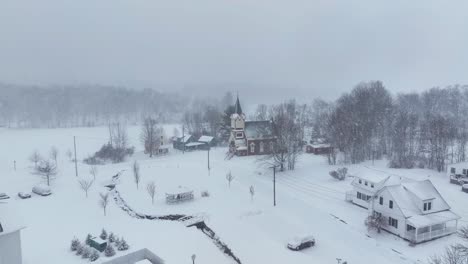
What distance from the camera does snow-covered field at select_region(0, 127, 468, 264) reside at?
2144 centimetres

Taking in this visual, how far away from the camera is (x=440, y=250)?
2161 cm

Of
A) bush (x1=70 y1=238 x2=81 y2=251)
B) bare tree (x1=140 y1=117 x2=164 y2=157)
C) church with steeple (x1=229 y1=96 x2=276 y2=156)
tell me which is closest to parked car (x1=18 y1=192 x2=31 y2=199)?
bush (x1=70 y1=238 x2=81 y2=251)

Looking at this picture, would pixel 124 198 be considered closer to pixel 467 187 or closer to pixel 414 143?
pixel 467 187

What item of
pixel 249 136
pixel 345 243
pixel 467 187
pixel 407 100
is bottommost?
pixel 345 243

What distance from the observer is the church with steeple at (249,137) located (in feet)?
168

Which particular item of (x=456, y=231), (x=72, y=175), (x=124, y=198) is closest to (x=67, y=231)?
(x=124, y=198)

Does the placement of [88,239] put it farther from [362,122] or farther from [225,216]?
[362,122]

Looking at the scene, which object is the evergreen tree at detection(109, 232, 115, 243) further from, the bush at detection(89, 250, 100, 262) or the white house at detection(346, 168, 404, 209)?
the white house at detection(346, 168, 404, 209)

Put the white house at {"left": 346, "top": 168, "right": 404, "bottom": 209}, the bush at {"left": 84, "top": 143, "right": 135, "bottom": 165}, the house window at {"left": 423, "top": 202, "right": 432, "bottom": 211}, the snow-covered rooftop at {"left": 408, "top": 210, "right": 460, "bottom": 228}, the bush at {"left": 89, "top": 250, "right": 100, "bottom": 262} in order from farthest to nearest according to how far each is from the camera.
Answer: the bush at {"left": 84, "top": 143, "right": 135, "bottom": 165} < the white house at {"left": 346, "top": 168, "right": 404, "bottom": 209} < the house window at {"left": 423, "top": 202, "right": 432, "bottom": 211} < the snow-covered rooftop at {"left": 408, "top": 210, "right": 460, "bottom": 228} < the bush at {"left": 89, "top": 250, "right": 100, "bottom": 262}

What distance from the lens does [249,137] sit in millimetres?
51281

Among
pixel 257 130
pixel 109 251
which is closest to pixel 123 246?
pixel 109 251

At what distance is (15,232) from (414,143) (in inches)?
1968

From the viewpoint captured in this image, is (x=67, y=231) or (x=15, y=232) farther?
(x=67, y=231)

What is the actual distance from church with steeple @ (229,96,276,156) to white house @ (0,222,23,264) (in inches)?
1452
